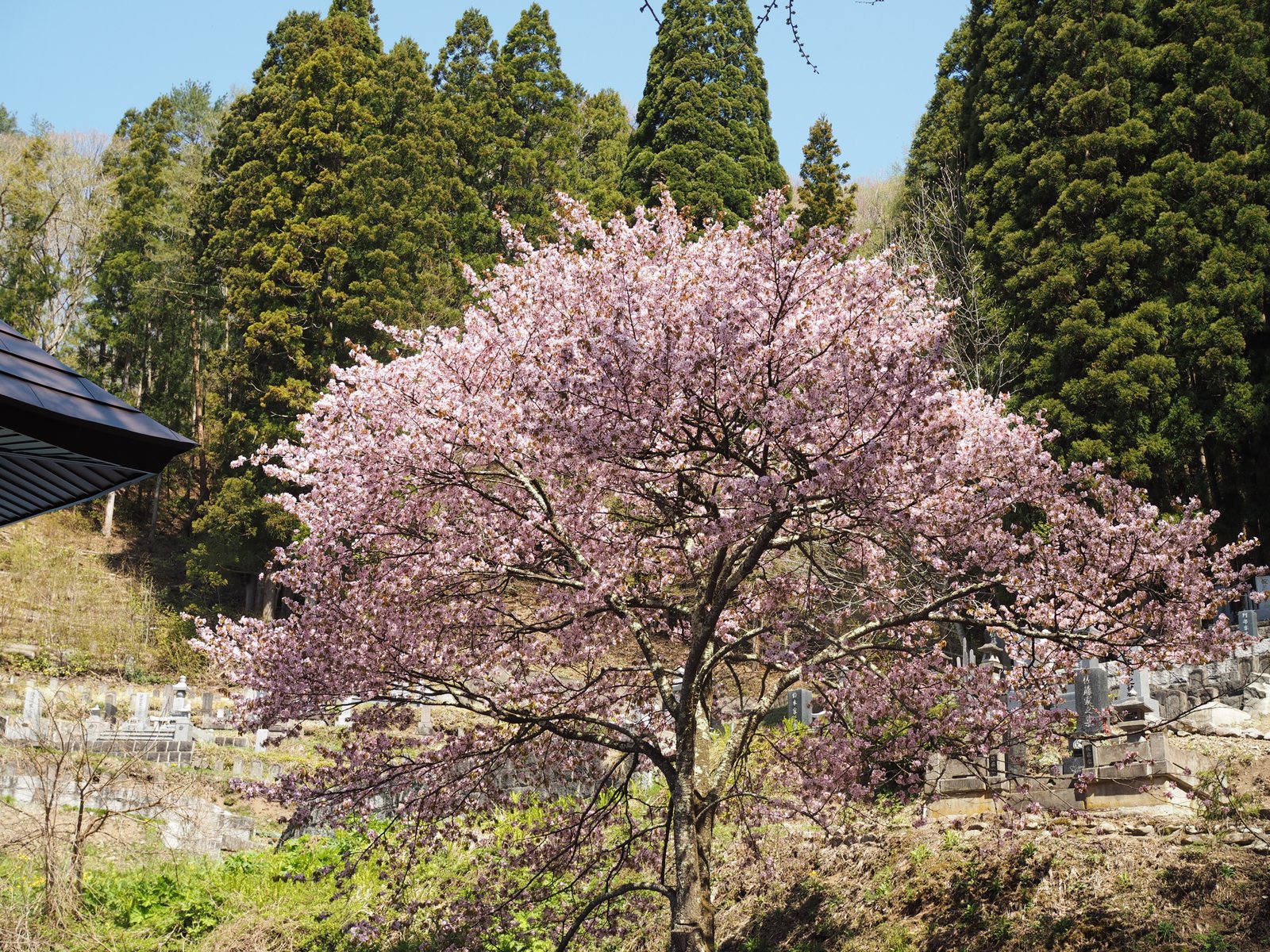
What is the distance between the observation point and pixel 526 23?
2992 centimetres

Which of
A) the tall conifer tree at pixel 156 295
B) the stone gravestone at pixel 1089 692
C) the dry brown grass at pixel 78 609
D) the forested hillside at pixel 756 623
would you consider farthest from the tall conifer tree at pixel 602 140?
the stone gravestone at pixel 1089 692

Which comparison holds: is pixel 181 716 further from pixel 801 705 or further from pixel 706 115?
pixel 706 115

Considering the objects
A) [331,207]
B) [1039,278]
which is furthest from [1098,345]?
[331,207]

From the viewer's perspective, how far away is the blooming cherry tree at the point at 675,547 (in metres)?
5.96

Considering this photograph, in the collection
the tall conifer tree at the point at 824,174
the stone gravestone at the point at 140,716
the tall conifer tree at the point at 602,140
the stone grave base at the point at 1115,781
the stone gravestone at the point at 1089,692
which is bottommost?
the stone gravestone at the point at 140,716

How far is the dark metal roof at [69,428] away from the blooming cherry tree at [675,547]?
9.12ft

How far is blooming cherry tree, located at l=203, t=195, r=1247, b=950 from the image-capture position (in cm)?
596

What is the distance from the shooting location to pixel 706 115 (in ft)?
88.0

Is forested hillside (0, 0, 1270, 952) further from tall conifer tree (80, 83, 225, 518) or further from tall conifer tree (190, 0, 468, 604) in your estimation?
tall conifer tree (80, 83, 225, 518)

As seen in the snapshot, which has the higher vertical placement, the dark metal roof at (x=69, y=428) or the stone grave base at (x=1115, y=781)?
the dark metal roof at (x=69, y=428)

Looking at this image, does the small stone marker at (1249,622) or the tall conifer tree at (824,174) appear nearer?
the small stone marker at (1249,622)

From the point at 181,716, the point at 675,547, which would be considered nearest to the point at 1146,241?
the point at 675,547

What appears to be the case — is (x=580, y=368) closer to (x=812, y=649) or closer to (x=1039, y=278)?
(x=812, y=649)

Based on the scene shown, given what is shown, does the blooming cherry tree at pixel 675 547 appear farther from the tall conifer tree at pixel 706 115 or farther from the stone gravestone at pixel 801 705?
the tall conifer tree at pixel 706 115
